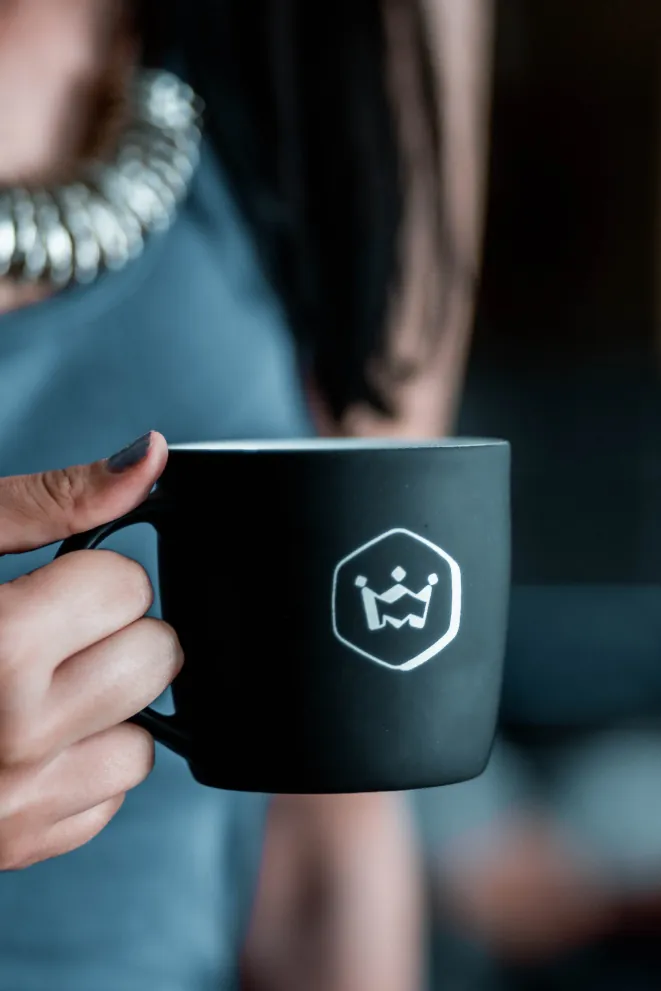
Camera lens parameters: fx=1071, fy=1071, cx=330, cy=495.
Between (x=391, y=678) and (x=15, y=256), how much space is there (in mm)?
495

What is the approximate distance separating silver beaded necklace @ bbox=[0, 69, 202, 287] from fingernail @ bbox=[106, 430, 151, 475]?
1.29ft

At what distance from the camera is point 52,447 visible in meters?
0.84

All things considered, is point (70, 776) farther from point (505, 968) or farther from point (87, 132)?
point (505, 968)

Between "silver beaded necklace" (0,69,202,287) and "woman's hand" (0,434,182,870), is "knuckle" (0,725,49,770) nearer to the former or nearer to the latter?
"woman's hand" (0,434,182,870)

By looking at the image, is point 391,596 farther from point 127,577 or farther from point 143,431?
point 143,431

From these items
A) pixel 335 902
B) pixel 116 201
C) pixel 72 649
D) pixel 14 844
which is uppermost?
pixel 116 201

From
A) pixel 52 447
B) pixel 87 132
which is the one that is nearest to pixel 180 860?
pixel 52 447

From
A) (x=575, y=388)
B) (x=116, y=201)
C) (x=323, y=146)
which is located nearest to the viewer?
(x=116, y=201)

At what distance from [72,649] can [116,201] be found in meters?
0.50

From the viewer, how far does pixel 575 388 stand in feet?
5.72

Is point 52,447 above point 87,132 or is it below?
below

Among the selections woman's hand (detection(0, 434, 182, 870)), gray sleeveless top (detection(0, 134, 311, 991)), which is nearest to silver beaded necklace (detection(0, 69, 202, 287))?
gray sleeveless top (detection(0, 134, 311, 991))

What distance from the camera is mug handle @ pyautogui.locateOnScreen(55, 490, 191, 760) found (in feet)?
1.60

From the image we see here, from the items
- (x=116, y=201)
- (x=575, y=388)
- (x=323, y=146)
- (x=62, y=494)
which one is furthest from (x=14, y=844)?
(x=575, y=388)
